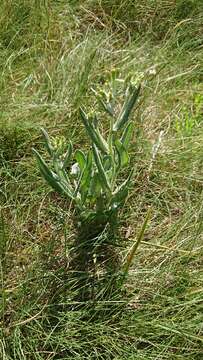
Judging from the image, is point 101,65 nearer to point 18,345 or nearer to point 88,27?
point 88,27

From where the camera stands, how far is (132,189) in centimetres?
182

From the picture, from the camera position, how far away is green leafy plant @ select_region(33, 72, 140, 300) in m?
1.52

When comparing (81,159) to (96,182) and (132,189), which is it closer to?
(96,182)

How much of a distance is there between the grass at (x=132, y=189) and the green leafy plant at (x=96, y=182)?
5 cm

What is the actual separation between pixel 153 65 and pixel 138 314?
1.00 metres

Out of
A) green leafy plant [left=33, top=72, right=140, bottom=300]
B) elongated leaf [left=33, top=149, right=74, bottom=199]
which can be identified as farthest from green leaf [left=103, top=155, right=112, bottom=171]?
elongated leaf [left=33, top=149, right=74, bottom=199]

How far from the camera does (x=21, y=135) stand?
75.4 inches

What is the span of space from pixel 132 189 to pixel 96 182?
0.98ft

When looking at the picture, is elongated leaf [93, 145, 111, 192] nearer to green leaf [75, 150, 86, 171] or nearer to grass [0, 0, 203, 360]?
green leaf [75, 150, 86, 171]

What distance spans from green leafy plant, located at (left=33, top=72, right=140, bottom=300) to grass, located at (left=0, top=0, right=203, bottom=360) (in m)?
0.05

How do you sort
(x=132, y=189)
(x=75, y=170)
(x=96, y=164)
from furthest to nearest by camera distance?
(x=132, y=189) → (x=75, y=170) → (x=96, y=164)

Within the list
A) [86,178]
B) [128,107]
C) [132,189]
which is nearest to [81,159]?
[86,178]

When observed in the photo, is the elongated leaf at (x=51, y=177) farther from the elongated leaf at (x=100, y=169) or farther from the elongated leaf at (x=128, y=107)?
the elongated leaf at (x=128, y=107)

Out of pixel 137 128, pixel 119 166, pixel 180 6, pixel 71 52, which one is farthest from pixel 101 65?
pixel 119 166
